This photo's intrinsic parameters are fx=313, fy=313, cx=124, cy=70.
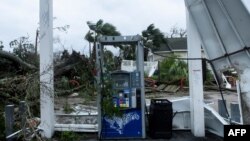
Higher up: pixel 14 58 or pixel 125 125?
pixel 14 58

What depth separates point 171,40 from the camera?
4259 centimetres

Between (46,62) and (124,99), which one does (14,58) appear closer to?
(46,62)

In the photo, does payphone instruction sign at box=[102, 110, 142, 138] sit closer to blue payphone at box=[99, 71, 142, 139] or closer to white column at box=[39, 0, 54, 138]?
blue payphone at box=[99, 71, 142, 139]

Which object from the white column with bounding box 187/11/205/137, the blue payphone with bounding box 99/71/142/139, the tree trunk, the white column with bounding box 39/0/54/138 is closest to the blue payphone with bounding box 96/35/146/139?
the blue payphone with bounding box 99/71/142/139

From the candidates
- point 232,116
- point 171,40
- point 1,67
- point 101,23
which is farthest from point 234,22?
point 171,40

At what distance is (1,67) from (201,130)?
18.1 feet

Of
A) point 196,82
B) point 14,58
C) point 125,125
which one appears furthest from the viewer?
point 14,58

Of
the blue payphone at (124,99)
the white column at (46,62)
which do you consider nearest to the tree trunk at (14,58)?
the white column at (46,62)

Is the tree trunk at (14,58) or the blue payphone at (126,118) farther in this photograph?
the tree trunk at (14,58)

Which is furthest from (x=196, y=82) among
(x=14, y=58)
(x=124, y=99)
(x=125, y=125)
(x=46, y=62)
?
(x=14, y=58)

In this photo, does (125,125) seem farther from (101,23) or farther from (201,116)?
(101,23)

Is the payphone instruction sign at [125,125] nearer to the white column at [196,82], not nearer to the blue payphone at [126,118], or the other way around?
the blue payphone at [126,118]

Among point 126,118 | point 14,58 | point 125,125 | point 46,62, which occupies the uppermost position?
point 14,58

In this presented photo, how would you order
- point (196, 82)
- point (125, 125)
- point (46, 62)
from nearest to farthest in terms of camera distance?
1. point (46, 62)
2. point (125, 125)
3. point (196, 82)
